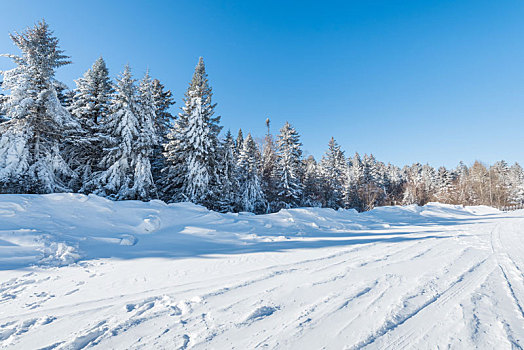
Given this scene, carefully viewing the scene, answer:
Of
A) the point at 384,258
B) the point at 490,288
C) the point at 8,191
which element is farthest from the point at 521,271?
the point at 8,191

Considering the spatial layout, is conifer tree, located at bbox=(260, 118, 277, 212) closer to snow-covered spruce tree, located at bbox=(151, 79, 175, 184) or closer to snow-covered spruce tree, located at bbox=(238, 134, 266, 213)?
snow-covered spruce tree, located at bbox=(238, 134, 266, 213)

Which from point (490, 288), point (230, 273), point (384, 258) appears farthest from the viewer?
point (384, 258)

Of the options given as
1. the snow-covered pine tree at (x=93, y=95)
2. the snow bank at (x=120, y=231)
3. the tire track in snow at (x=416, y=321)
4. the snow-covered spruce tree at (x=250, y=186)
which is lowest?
the tire track in snow at (x=416, y=321)

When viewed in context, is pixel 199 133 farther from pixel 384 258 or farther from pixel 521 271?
pixel 521 271

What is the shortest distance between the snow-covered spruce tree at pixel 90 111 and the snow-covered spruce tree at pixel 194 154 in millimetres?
3975

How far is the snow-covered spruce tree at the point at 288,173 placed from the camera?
72.4 ft

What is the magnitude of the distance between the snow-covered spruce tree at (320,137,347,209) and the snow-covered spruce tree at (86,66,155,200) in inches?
832

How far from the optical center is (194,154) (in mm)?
13328

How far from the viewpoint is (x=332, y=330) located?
2021 millimetres

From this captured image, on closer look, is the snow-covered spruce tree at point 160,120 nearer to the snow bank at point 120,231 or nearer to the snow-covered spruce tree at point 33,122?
the snow-covered spruce tree at point 33,122

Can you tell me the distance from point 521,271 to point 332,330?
→ 4065 mm

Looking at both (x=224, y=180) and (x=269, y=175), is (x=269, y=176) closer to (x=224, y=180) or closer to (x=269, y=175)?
(x=269, y=175)

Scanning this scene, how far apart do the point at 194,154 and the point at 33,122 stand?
23.3ft

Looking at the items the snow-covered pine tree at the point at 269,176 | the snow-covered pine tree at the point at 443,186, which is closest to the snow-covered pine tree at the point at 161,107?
the snow-covered pine tree at the point at 269,176
